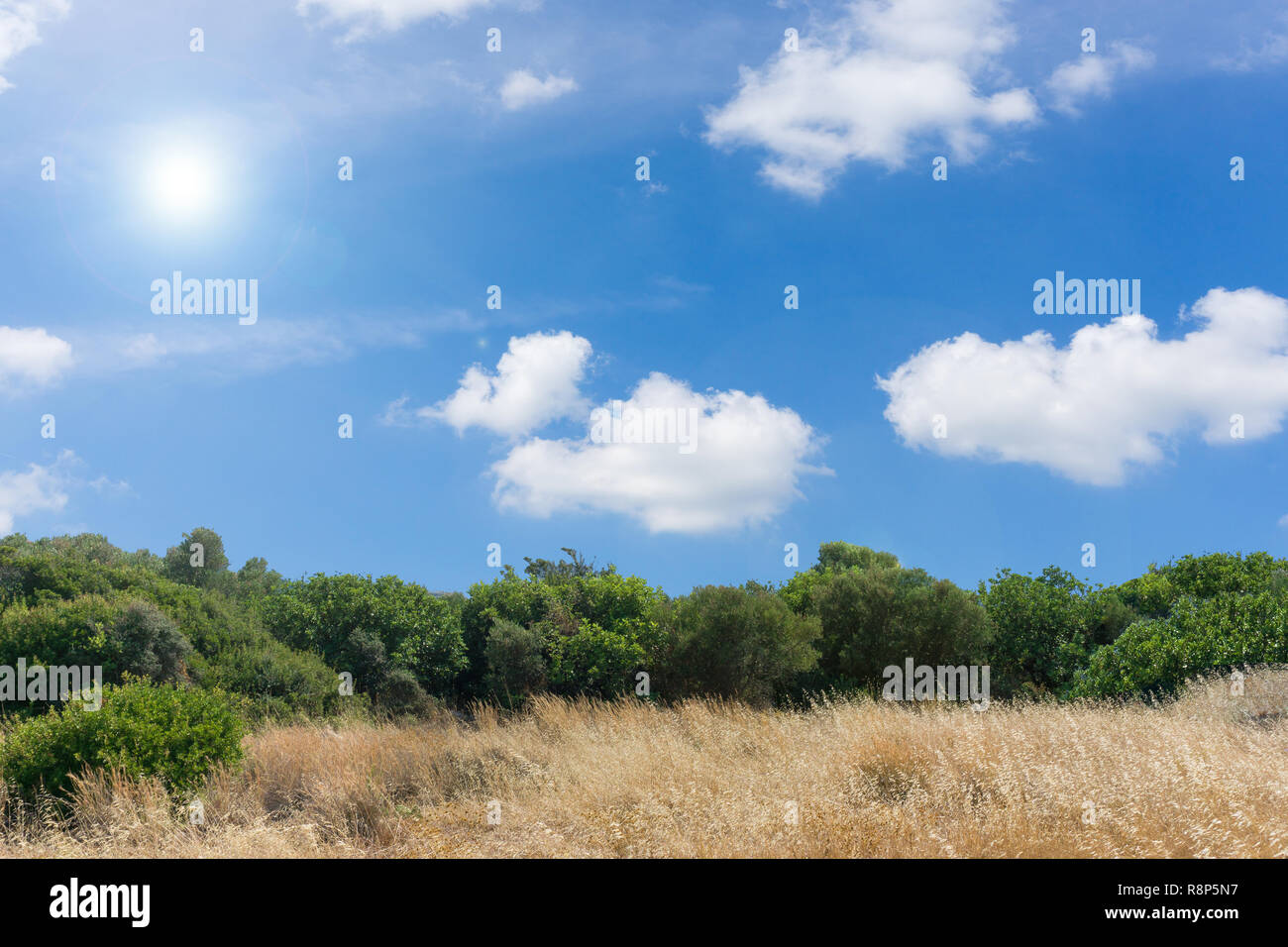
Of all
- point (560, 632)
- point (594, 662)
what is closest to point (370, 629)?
point (560, 632)

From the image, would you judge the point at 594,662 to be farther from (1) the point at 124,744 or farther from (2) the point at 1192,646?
(2) the point at 1192,646

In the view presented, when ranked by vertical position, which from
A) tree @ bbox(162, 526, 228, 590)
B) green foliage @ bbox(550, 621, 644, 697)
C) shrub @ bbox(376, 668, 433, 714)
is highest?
tree @ bbox(162, 526, 228, 590)

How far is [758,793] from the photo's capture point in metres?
9.77

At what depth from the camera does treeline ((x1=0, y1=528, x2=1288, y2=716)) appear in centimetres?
2170

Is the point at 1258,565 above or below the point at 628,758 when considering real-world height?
above

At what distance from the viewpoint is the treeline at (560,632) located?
2170cm

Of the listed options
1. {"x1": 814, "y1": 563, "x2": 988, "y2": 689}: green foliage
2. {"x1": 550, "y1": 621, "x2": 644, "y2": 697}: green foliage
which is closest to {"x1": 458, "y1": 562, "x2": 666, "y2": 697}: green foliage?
{"x1": 550, "y1": 621, "x2": 644, "y2": 697}: green foliage

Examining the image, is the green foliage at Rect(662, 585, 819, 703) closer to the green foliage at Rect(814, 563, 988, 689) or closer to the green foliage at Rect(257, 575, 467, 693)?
the green foliage at Rect(814, 563, 988, 689)

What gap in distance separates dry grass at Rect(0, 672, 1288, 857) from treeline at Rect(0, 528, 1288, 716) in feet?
28.9

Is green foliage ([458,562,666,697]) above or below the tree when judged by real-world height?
below
